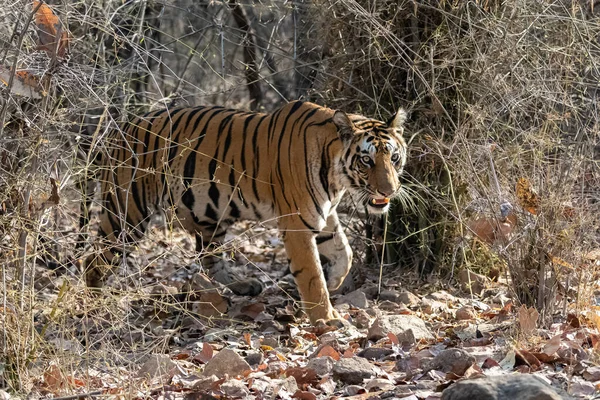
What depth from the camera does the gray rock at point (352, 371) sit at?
429cm

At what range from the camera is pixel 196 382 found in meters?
4.32

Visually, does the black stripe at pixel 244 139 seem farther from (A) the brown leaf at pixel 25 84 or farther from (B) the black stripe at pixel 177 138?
(A) the brown leaf at pixel 25 84

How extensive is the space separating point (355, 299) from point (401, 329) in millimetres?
1134

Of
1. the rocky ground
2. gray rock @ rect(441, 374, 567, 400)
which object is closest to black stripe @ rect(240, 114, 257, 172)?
the rocky ground

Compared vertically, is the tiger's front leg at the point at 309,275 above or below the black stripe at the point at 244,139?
below

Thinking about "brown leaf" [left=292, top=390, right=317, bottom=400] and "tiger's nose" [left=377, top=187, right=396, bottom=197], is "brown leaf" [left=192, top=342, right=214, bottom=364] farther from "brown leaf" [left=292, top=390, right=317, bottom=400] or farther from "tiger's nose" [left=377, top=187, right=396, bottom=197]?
"tiger's nose" [left=377, top=187, right=396, bottom=197]

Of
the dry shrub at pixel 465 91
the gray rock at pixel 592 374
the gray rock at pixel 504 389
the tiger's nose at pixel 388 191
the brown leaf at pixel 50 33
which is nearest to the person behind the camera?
the gray rock at pixel 504 389

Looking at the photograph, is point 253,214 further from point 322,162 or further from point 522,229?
point 522,229

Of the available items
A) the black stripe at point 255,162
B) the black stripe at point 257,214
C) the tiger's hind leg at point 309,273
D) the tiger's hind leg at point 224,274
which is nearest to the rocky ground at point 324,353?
the tiger's hind leg at point 309,273

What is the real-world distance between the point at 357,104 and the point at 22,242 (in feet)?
10.7

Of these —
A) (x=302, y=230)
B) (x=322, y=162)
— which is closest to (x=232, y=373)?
(x=302, y=230)

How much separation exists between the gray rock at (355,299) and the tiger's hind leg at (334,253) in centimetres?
13

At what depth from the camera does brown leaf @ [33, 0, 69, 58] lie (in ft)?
13.6

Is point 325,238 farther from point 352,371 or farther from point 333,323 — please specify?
point 352,371
